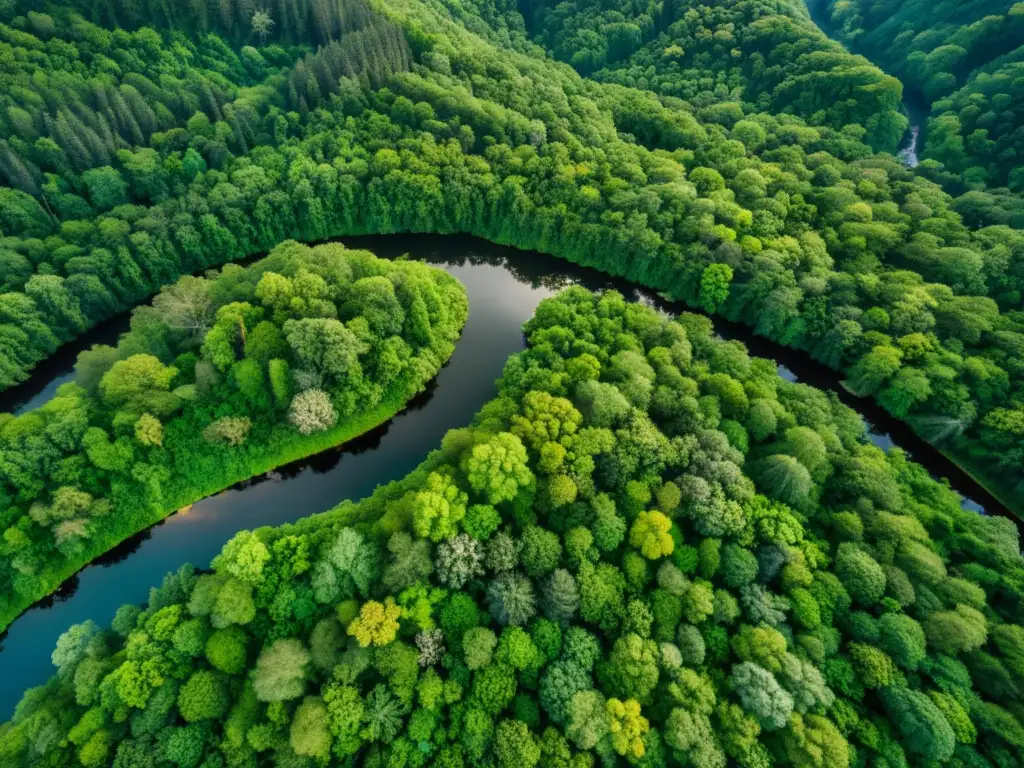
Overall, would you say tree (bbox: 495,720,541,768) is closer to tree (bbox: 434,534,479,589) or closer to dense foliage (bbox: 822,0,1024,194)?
tree (bbox: 434,534,479,589)

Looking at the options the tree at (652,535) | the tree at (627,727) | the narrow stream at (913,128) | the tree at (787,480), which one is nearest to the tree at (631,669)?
the tree at (627,727)

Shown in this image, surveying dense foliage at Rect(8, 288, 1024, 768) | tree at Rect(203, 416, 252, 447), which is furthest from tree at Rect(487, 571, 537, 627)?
tree at Rect(203, 416, 252, 447)

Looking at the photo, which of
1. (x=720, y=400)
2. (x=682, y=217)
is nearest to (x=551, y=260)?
(x=682, y=217)

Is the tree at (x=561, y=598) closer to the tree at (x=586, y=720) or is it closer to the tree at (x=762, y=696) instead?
the tree at (x=586, y=720)

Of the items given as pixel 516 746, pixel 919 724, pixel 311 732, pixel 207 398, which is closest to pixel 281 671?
pixel 311 732

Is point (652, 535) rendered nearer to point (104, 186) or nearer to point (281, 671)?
point (281, 671)

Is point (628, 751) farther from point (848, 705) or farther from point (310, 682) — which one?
point (310, 682)
